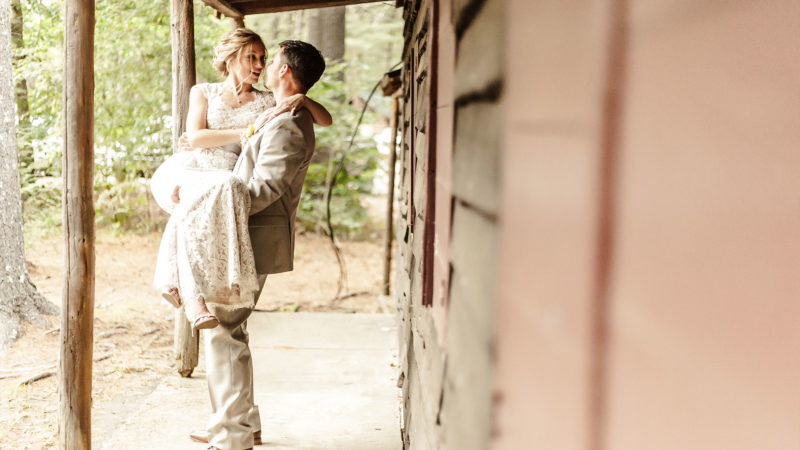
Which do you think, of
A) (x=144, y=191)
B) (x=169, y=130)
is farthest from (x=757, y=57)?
(x=144, y=191)

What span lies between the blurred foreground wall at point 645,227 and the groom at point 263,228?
2.30 meters

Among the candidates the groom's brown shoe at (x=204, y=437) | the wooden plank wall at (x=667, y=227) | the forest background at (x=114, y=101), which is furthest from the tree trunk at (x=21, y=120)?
the wooden plank wall at (x=667, y=227)

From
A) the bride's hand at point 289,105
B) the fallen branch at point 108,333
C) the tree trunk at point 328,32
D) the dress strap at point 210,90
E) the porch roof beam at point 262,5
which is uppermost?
the tree trunk at point 328,32

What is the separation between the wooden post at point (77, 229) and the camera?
3.35 metres

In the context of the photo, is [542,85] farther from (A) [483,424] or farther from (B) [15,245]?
(B) [15,245]

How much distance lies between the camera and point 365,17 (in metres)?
15.9

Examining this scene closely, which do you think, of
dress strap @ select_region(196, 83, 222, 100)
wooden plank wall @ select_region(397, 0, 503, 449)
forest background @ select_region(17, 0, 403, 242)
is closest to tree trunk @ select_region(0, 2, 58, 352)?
forest background @ select_region(17, 0, 403, 242)

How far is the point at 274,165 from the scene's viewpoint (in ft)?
10.4

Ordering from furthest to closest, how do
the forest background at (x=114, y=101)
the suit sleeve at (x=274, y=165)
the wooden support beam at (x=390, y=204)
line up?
the forest background at (x=114, y=101) → the wooden support beam at (x=390, y=204) → the suit sleeve at (x=274, y=165)

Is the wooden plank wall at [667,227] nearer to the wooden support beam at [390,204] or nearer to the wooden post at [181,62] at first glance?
the wooden post at [181,62]

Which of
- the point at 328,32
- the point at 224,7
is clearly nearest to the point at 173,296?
the point at 224,7

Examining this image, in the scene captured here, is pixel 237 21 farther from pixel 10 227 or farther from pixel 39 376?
pixel 39 376

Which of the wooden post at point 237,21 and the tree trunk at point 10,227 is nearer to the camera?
the wooden post at point 237,21

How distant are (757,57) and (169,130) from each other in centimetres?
920
